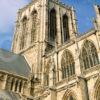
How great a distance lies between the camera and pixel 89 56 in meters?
26.8

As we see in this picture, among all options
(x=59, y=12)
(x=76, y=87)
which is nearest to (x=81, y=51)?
(x=76, y=87)

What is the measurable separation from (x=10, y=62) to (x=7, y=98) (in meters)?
8.88

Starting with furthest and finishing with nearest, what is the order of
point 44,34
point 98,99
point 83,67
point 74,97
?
1. point 44,34
2. point 83,67
3. point 74,97
4. point 98,99

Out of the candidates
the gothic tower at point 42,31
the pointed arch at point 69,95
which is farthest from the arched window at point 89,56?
the gothic tower at point 42,31

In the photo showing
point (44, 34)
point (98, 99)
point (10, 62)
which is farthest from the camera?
point (44, 34)

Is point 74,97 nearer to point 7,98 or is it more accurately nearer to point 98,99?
point 98,99

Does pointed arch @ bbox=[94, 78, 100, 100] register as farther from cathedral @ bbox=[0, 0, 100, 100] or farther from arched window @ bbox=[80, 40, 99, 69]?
arched window @ bbox=[80, 40, 99, 69]

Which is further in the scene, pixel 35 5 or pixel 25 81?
pixel 35 5

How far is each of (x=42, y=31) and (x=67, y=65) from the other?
1031cm

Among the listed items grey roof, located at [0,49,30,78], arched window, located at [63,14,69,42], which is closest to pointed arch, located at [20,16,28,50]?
grey roof, located at [0,49,30,78]

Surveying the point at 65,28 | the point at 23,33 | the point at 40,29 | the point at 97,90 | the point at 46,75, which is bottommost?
the point at 97,90

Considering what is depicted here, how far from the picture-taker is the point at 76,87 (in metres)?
24.8

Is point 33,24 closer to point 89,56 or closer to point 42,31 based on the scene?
point 42,31

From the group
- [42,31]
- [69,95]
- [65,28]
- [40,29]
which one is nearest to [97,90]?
[69,95]
